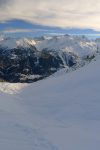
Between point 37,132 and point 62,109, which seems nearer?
point 37,132

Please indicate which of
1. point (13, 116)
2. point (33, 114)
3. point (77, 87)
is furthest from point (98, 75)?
point (13, 116)

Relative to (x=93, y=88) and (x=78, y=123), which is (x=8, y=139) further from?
(x=93, y=88)

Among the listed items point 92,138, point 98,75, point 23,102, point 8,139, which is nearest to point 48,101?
point 23,102

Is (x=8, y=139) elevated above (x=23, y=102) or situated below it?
above

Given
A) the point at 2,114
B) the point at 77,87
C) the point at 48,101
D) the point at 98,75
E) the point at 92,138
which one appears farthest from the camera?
the point at 98,75

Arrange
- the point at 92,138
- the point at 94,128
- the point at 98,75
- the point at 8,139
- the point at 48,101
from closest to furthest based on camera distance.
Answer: the point at 8,139 < the point at 92,138 < the point at 94,128 < the point at 48,101 < the point at 98,75

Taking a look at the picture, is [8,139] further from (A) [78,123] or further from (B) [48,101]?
(B) [48,101]
